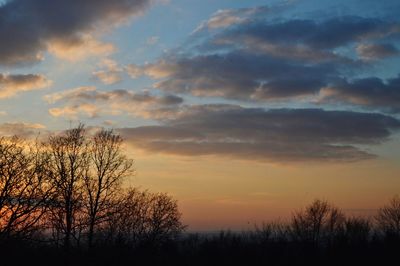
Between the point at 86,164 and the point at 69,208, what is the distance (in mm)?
8385

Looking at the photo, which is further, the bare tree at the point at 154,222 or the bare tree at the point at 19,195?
the bare tree at the point at 154,222

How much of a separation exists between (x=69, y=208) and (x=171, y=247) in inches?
899

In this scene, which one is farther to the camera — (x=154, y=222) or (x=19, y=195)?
(x=154, y=222)

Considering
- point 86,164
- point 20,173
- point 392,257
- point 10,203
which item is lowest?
point 392,257

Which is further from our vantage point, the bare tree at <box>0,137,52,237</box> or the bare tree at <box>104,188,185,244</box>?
the bare tree at <box>104,188,185,244</box>

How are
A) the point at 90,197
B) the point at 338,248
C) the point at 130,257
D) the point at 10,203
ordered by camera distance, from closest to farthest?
the point at 10,203 < the point at 130,257 < the point at 90,197 < the point at 338,248

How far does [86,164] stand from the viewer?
52.7 meters

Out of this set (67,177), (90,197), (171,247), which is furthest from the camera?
(171,247)

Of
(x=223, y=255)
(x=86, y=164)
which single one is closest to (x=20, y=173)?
(x=86, y=164)

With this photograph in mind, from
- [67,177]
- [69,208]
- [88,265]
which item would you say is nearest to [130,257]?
[88,265]

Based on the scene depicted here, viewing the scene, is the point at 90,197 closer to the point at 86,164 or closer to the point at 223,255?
the point at 86,164

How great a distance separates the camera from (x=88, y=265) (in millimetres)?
33438

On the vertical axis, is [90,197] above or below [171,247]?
above

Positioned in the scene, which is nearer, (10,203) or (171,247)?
(10,203)
